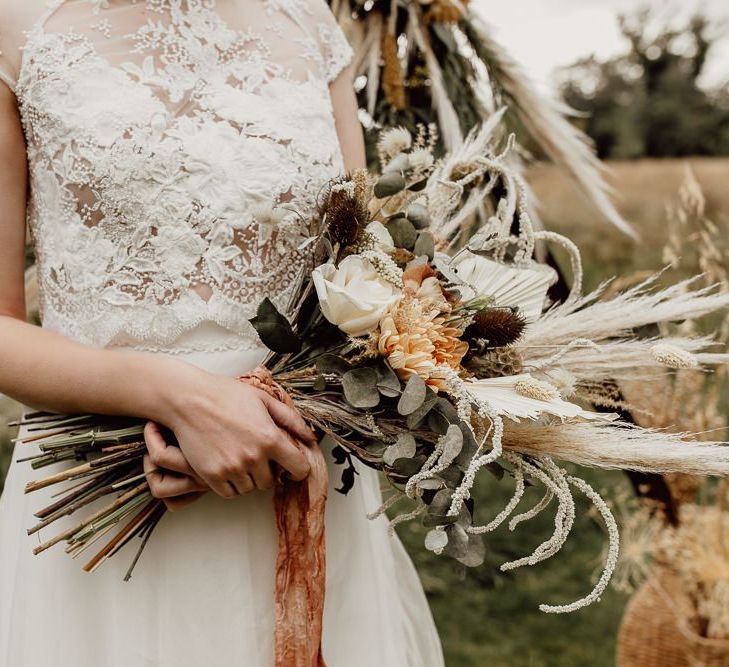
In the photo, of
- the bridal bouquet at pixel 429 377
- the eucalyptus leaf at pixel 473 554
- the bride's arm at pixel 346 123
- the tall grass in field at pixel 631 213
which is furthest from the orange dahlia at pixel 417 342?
the tall grass in field at pixel 631 213

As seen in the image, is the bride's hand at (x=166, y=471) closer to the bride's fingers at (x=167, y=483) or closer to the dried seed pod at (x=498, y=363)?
the bride's fingers at (x=167, y=483)

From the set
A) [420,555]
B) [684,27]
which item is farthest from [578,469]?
[684,27]

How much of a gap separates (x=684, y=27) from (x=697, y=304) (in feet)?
68.0

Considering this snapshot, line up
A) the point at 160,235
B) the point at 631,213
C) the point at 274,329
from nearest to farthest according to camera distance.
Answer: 1. the point at 274,329
2. the point at 160,235
3. the point at 631,213

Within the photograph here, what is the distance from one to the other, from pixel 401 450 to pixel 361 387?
10 centimetres

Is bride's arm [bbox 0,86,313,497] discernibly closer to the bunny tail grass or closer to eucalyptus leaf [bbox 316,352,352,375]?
eucalyptus leaf [bbox 316,352,352,375]

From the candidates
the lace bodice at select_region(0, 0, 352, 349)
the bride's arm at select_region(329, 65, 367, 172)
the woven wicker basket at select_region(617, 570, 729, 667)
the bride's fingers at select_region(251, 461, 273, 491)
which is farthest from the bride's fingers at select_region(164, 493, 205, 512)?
the woven wicker basket at select_region(617, 570, 729, 667)

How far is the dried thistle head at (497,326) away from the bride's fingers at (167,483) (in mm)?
467

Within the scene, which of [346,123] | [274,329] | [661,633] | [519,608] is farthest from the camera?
[519,608]

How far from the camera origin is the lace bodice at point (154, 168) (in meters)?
1.30

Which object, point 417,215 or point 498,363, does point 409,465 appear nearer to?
point 498,363

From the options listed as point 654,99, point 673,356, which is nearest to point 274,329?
point 673,356

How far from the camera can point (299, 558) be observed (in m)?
1.29

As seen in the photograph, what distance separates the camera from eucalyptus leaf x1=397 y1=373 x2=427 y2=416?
44.6 inches
